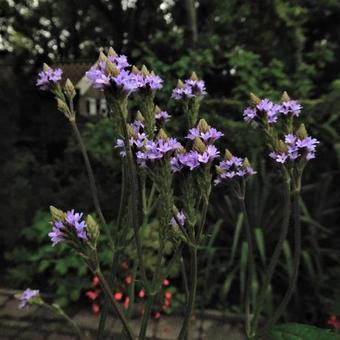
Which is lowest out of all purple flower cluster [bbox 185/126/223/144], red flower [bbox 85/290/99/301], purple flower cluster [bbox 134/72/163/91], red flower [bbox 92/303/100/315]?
red flower [bbox 92/303/100/315]

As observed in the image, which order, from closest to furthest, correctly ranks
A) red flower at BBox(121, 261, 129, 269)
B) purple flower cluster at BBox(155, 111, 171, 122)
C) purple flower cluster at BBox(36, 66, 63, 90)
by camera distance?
1. purple flower cluster at BBox(36, 66, 63, 90)
2. purple flower cluster at BBox(155, 111, 171, 122)
3. red flower at BBox(121, 261, 129, 269)

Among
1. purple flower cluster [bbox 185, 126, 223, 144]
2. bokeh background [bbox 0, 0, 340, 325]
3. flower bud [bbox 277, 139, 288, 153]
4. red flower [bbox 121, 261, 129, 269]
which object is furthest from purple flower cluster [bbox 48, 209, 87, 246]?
red flower [bbox 121, 261, 129, 269]

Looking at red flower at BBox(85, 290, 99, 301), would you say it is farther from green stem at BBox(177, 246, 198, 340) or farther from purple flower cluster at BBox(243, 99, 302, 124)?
purple flower cluster at BBox(243, 99, 302, 124)

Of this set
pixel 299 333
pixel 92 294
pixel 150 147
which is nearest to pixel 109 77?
pixel 150 147

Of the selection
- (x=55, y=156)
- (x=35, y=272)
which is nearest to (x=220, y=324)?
(x=35, y=272)

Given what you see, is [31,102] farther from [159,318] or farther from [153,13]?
[159,318]

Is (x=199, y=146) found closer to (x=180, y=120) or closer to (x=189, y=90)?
(x=189, y=90)

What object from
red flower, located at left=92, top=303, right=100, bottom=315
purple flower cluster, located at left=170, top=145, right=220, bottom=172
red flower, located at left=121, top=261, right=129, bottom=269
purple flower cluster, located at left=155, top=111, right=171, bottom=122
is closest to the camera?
purple flower cluster, located at left=170, top=145, right=220, bottom=172

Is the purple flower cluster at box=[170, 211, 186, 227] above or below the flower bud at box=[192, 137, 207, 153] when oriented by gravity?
below
